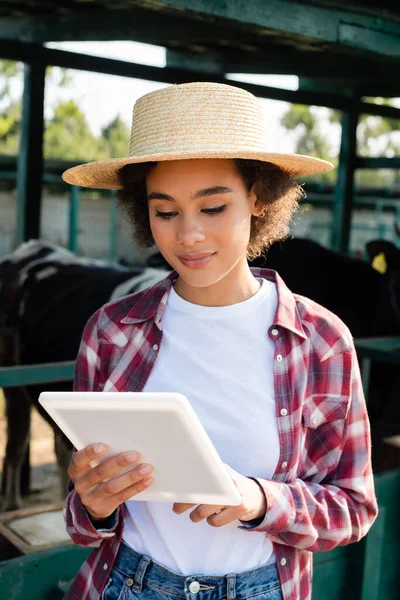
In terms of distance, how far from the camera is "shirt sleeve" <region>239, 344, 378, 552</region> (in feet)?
4.48

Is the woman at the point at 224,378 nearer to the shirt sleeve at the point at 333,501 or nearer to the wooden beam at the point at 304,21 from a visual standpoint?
the shirt sleeve at the point at 333,501

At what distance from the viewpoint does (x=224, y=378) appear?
1447mm

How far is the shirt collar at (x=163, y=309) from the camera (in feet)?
4.88

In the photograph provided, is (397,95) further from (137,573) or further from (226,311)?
Result: (137,573)

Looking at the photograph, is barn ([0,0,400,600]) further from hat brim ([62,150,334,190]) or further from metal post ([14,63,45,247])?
hat brim ([62,150,334,190])

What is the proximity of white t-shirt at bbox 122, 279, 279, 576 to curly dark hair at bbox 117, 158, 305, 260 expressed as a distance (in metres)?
0.26

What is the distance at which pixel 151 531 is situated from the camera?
143cm

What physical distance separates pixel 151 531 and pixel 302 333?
483mm

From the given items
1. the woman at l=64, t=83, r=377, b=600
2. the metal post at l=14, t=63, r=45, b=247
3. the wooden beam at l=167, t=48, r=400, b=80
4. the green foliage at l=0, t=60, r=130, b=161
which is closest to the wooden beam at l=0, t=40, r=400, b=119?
the wooden beam at l=167, t=48, r=400, b=80

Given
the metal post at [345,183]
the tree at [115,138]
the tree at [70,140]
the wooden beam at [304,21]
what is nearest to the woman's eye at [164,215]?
the wooden beam at [304,21]

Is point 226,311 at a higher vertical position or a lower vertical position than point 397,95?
lower

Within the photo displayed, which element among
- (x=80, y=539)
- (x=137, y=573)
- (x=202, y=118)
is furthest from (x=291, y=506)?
(x=202, y=118)

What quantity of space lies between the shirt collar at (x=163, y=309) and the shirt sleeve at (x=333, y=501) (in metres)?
0.13

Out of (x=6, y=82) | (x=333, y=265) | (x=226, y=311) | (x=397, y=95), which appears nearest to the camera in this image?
(x=226, y=311)
